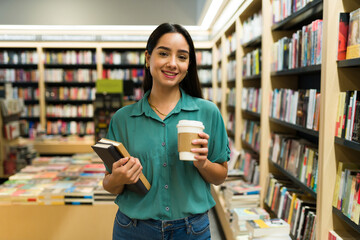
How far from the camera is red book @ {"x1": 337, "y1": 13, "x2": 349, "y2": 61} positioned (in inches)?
63.9

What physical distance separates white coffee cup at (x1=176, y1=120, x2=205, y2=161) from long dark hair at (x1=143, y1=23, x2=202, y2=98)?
0.98 feet

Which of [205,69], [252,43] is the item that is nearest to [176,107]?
[252,43]

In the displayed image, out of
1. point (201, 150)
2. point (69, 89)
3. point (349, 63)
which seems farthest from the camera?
point (69, 89)

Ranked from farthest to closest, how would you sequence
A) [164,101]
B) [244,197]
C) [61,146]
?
[61,146] → [244,197] → [164,101]

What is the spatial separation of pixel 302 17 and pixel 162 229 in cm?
188

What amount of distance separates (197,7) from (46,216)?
4.60 metres

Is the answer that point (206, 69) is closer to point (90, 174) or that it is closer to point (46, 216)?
point (90, 174)

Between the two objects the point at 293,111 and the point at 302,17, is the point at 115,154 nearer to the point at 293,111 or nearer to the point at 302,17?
the point at 293,111

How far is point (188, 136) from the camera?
43.5 inches

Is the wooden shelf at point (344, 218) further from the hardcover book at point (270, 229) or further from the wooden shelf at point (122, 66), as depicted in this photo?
the wooden shelf at point (122, 66)

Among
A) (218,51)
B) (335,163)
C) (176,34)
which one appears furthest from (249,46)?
(176,34)

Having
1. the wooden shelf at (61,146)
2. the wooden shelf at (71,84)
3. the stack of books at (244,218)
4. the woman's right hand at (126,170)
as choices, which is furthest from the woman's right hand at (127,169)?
the wooden shelf at (71,84)

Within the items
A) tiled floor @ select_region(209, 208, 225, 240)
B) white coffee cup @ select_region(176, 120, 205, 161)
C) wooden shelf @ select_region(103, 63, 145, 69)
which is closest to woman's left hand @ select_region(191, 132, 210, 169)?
white coffee cup @ select_region(176, 120, 205, 161)

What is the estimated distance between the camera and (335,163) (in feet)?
5.64
